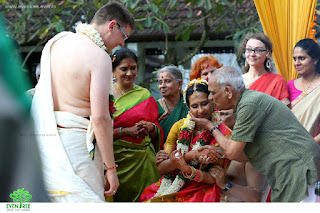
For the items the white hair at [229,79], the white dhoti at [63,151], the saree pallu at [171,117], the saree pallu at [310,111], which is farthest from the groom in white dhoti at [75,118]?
the saree pallu at [310,111]

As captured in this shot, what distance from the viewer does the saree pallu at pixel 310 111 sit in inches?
148

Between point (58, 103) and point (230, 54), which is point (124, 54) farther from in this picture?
point (230, 54)

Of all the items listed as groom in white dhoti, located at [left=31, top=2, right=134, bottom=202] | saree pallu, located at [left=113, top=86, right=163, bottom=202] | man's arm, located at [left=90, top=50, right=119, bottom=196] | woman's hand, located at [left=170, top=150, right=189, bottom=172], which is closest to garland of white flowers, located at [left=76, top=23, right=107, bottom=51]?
groom in white dhoti, located at [left=31, top=2, right=134, bottom=202]

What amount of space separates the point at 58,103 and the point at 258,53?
6.93ft

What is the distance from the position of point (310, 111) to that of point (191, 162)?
46.9 inches

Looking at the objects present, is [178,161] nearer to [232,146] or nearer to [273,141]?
[232,146]

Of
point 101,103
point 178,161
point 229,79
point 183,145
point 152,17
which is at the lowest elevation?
point 178,161

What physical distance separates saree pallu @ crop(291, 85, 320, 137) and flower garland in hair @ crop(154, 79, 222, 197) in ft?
2.60

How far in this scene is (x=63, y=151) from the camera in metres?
2.79

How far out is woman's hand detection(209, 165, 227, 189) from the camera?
11.1 feet

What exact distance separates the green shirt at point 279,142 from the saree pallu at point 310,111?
0.74 m

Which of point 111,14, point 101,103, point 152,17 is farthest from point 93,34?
point 152,17

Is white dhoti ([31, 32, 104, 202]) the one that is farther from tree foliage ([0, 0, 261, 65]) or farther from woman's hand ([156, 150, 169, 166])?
tree foliage ([0, 0, 261, 65])
